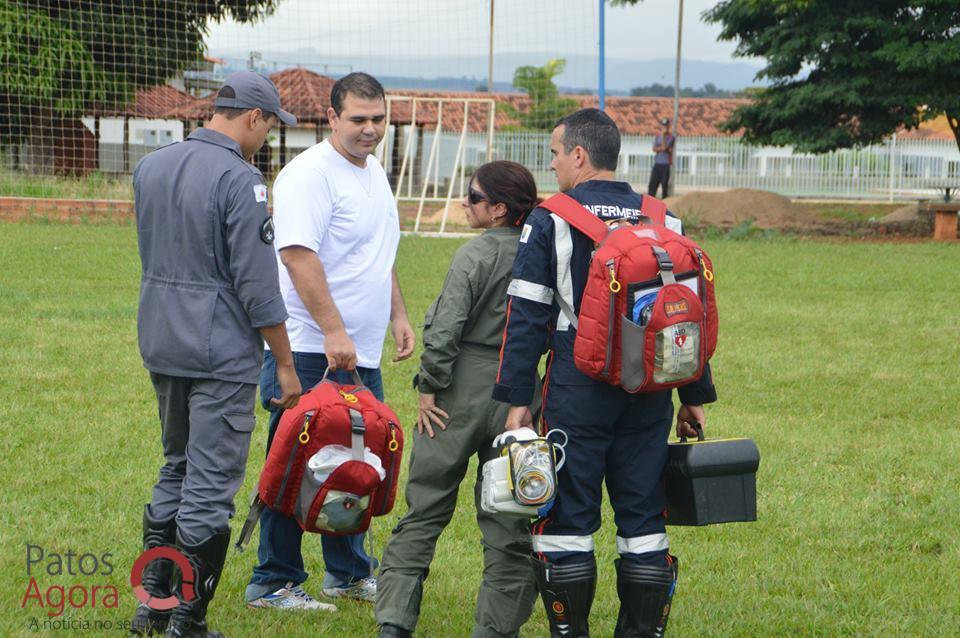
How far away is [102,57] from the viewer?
27.8m

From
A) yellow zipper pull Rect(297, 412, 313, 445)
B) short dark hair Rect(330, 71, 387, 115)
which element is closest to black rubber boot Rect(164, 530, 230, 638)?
yellow zipper pull Rect(297, 412, 313, 445)

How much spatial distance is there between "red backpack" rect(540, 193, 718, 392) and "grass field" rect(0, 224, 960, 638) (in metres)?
1.27

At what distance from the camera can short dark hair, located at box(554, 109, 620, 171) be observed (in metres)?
3.78

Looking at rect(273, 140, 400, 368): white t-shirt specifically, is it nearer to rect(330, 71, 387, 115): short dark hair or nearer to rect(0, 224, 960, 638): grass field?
rect(330, 71, 387, 115): short dark hair

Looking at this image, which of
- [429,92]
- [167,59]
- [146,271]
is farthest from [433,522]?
[167,59]

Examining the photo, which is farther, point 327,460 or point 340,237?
point 340,237

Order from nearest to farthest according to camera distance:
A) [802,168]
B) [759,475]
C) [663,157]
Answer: [759,475]
[663,157]
[802,168]

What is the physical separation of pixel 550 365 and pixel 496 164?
802 mm

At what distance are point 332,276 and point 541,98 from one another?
1667 inches

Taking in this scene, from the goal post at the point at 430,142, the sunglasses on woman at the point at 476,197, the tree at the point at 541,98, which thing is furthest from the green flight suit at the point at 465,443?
the tree at the point at 541,98

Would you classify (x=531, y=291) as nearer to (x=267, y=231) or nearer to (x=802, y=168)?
(x=267, y=231)

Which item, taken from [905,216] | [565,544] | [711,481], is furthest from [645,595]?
[905,216]

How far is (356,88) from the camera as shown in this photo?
4.46 metres

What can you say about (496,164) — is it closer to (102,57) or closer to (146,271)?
(146,271)
